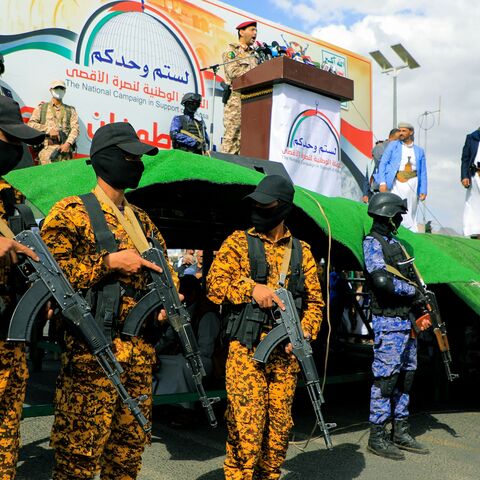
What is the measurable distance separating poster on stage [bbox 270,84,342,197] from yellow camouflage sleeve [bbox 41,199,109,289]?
4.75 metres

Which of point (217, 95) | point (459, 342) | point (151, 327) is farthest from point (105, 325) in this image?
point (217, 95)

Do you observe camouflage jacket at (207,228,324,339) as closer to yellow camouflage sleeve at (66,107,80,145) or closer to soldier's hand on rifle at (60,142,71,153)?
soldier's hand on rifle at (60,142,71,153)

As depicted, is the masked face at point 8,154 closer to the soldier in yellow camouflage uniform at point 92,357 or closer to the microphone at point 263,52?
the soldier in yellow camouflage uniform at point 92,357

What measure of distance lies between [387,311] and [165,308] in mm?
2636

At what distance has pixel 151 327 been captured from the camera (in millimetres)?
2955

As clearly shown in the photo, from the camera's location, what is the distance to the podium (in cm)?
726

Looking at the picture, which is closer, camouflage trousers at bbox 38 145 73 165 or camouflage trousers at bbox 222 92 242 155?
camouflage trousers at bbox 38 145 73 165

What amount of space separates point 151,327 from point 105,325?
0.28 metres

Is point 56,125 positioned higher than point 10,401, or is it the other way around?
point 56,125

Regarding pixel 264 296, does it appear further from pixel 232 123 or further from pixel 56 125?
pixel 232 123

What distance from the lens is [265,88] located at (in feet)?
24.7

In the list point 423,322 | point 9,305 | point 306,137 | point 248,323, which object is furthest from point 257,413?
point 306,137

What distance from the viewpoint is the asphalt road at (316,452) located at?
4.47 m

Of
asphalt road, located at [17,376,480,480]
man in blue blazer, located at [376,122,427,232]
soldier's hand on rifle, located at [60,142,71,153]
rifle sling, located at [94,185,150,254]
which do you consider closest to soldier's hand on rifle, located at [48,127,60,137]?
soldier's hand on rifle, located at [60,142,71,153]
